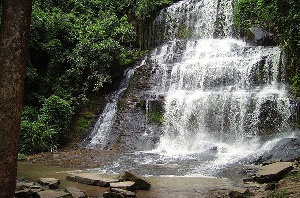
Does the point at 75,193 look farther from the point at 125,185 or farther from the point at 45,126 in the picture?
the point at 45,126

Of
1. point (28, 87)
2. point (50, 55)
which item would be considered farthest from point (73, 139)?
point (50, 55)

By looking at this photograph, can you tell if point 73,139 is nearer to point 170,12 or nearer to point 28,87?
point 28,87

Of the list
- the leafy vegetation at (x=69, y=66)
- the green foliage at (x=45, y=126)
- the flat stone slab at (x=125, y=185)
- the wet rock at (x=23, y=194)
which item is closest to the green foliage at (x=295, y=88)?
the leafy vegetation at (x=69, y=66)

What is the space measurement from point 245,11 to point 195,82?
5.47 meters

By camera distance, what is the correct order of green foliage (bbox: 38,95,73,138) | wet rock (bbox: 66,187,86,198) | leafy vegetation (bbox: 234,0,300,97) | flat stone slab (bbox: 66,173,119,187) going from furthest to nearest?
1. green foliage (bbox: 38,95,73,138)
2. leafy vegetation (bbox: 234,0,300,97)
3. flat stone slab (bbox: 66,173,119,187)
4. wet rock (bbox: 66,187,86,198)

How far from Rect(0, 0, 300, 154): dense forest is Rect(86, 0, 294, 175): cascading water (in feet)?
4.45

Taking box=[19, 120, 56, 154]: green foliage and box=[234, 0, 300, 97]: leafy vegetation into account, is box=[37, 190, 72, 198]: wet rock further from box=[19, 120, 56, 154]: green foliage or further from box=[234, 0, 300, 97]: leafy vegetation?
box=[234, 0, 300, 97]: leafy vegetation

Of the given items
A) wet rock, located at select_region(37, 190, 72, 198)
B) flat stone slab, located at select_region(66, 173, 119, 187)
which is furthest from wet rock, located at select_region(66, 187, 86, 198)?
flat stone slab, located at select_region(66, 173, 119, 187)

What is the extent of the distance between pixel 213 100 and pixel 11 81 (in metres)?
11.3

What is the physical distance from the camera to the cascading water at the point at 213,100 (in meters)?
10.9

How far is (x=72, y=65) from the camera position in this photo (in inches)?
660

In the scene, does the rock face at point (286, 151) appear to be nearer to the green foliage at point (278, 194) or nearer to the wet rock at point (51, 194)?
the green foliage at point (278, 194)

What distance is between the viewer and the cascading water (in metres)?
10.9

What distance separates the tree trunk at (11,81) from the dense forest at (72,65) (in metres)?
10.1
